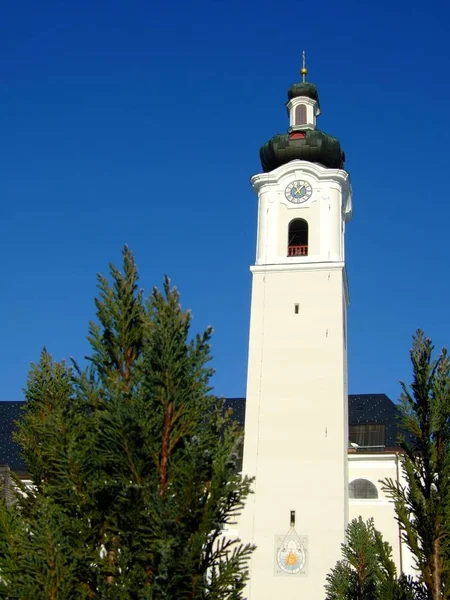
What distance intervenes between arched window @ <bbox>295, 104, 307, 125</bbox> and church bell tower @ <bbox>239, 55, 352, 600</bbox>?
0.96 m

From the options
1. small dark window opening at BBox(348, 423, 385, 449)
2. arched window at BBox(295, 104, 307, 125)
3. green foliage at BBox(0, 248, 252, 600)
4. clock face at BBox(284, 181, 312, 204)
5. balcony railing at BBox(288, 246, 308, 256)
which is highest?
arched window at BBox(295, 104, 307, 125)

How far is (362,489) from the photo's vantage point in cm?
3105

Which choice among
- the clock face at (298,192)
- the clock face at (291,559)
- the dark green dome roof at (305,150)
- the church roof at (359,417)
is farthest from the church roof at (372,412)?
the dark green dome roof at (305,150)

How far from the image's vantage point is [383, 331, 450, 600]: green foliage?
1184cm

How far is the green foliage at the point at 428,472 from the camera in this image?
11.8 meters

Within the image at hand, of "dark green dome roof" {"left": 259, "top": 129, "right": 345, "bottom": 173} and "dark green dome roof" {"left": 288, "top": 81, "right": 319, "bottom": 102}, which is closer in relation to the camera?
"dark green dome roof" {"left": 259, "top": 129, "right": 345, "bottom": 173}

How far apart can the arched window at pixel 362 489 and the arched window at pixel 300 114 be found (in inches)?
570

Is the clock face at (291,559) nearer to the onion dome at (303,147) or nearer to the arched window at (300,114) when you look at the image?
the onion dome at (303,147)

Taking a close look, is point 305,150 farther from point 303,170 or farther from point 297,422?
point 297,422

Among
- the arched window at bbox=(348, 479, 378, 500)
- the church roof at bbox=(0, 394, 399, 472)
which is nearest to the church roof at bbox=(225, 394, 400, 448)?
the church roof at bbox=(0, 394, 399, 472)

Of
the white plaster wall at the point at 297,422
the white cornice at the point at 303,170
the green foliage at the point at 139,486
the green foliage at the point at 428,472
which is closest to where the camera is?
the green foliage at the point at 139,486

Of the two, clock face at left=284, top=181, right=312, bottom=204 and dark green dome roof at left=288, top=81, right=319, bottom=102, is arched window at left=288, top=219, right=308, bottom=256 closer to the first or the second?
clock face at left=284, top=181, right=312, bottom=204

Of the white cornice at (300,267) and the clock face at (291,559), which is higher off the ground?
the white cornice at (300,267)

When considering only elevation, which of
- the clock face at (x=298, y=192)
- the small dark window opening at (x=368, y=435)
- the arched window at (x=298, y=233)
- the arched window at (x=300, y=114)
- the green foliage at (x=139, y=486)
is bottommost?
the green foliage at (x=139, y=486)
